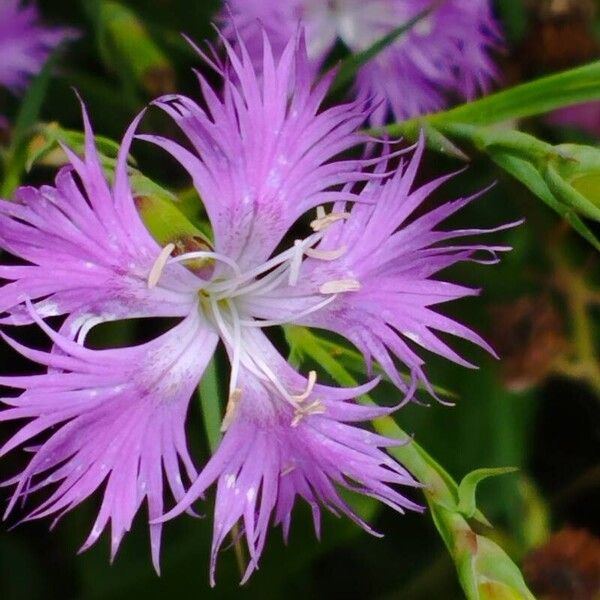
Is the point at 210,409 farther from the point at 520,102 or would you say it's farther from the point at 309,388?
the point at 520,102

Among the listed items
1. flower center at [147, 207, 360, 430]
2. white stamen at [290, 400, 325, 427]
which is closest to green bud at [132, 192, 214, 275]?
flower center at [147, 207, 360, 430]

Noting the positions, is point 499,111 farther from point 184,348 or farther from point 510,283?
point 510,283

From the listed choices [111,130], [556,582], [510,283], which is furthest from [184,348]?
[510,283]

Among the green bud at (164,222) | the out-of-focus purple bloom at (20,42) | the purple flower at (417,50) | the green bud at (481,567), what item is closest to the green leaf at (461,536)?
the green bud at (481,567)

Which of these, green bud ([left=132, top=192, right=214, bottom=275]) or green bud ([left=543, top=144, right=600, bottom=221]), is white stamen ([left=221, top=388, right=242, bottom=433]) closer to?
green bud ([left=132, top=192, right=214, bottom=275])

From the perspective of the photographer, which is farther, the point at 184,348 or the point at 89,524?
the point at 89,524

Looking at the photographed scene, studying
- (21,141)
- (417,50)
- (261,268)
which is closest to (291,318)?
(261,268)
